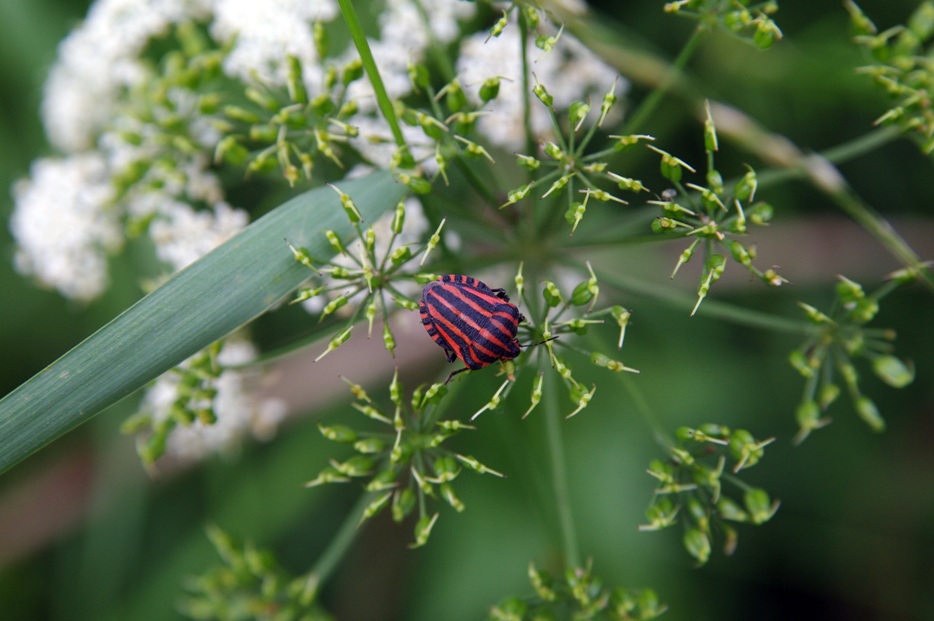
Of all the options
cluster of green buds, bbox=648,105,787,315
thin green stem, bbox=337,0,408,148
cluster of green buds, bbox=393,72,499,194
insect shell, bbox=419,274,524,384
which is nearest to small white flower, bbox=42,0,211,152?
cluster of green buds, bbox=393,72,499,194

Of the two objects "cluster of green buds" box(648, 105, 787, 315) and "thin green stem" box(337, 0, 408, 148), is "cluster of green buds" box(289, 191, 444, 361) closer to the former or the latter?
"thin green stem" box(337, 0, 408, 148)

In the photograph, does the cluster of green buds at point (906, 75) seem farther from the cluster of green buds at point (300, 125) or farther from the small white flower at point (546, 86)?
the cluster of green buds at point (300, 125)

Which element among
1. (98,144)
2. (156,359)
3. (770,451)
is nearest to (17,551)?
(98,144)

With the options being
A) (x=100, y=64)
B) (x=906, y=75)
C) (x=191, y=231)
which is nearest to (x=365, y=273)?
(x=191, y=231)

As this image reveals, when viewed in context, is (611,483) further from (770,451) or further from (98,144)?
(98,144)

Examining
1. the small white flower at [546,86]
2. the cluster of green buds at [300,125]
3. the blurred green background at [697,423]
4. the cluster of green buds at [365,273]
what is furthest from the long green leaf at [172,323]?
the blurred green background at [697,423]
